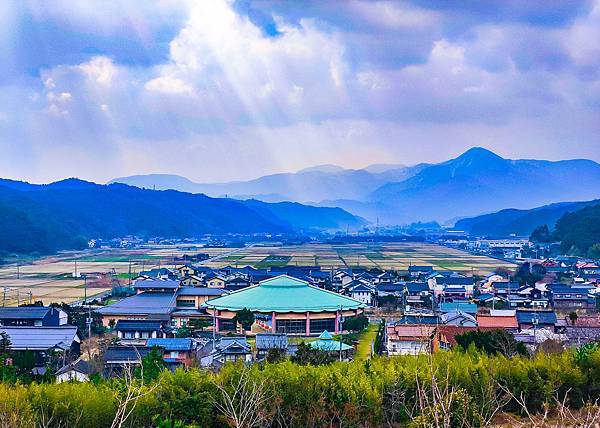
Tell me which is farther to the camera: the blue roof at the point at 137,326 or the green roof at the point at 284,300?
the green roof at the point at 284,300

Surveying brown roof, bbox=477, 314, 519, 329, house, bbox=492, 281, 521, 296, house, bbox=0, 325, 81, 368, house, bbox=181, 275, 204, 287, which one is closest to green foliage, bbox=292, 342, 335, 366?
house, bbox=0, 325, 81, 368

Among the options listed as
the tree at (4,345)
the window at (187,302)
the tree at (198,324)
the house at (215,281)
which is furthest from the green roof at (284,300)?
the tree at (4,345)

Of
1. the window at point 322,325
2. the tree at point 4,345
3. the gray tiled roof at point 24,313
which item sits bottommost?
the window at point 322,325

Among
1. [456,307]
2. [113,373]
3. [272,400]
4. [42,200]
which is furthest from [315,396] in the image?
[42,200]

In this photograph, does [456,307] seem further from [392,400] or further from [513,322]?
[392,400]

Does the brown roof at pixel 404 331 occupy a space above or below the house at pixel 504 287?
below

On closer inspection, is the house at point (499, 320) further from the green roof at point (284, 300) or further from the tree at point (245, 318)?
the tree at point (245, 318)

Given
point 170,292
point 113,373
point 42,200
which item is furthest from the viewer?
point 42,200
